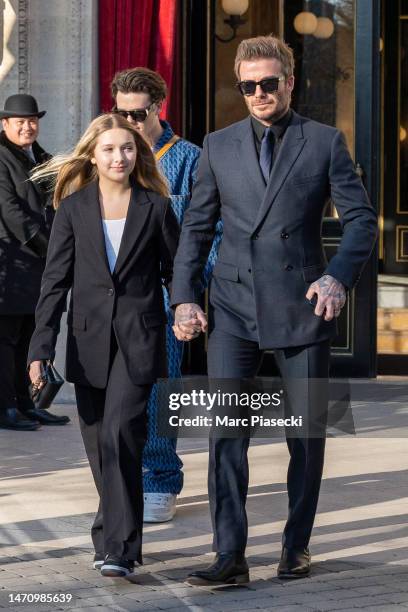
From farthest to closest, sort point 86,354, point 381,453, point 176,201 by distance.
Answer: point 381,453, point 176,201, point 86,354

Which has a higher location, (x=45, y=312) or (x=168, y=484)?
(x=45, y=312)

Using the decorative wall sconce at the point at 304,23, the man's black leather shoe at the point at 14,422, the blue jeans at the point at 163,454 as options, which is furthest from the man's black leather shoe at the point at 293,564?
the decorative wall sconce at the point at 304,23

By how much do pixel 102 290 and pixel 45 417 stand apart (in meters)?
3.84

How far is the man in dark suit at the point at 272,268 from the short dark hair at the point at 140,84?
961mm

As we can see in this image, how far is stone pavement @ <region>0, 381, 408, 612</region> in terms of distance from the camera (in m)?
5.02

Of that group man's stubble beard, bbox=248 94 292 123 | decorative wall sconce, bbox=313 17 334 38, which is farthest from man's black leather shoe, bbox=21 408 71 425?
man's stubble beard, bbox=248 94 292 123

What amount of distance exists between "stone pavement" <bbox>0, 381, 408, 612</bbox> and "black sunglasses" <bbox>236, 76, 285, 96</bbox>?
175 centimetres

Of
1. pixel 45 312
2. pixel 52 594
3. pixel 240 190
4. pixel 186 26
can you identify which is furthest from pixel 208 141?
pixel 186 26

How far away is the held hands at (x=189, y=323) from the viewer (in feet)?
16.9

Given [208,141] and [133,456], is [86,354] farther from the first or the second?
[208,141]

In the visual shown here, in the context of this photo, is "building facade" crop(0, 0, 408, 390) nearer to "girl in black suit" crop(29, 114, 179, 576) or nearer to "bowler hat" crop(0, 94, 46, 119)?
"bowler hat" crop(0, 94, 46, 119)

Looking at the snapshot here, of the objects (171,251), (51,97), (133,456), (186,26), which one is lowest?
(133,456)

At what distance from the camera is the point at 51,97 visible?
991 cm

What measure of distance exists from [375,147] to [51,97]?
7.49ft
